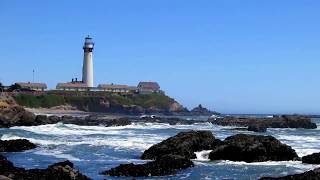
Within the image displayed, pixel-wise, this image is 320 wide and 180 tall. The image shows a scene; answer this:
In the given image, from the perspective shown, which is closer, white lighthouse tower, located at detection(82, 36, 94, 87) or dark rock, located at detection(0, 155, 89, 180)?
dark rock, located at detection(0, 155, 89, 180)

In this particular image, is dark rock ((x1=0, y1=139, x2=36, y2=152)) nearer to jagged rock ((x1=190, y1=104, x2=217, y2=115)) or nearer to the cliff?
the cliff

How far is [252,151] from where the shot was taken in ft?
88.9

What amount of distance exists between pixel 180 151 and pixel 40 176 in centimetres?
Result: 1076

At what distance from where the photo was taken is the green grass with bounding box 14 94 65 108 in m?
117

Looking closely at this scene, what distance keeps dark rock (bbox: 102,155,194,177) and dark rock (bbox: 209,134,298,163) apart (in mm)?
4011

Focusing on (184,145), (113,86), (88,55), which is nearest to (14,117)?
(184,145)

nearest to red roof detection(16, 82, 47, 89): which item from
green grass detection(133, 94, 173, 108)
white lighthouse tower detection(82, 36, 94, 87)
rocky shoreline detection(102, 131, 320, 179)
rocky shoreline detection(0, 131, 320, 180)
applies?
white lighthouse tower detection(82, 36, 94, 87)

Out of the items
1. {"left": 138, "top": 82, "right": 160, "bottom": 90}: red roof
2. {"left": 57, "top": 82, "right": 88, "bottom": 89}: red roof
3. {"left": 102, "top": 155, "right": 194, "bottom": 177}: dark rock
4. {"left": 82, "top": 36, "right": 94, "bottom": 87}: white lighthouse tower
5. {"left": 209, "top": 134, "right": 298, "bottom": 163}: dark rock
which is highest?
{"left": 82, "top": 36, "right": 94, "bottom": 87}: white lighthouse tower

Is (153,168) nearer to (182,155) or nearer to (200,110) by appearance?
(182,155)

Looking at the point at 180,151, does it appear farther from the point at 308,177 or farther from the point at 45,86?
the point at 45,86

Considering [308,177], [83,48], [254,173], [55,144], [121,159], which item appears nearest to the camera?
[308,177]

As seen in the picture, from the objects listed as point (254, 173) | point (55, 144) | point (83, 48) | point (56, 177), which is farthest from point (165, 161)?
point (83, 48)

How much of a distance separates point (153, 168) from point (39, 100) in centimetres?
10391

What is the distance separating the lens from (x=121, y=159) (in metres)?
28.3
